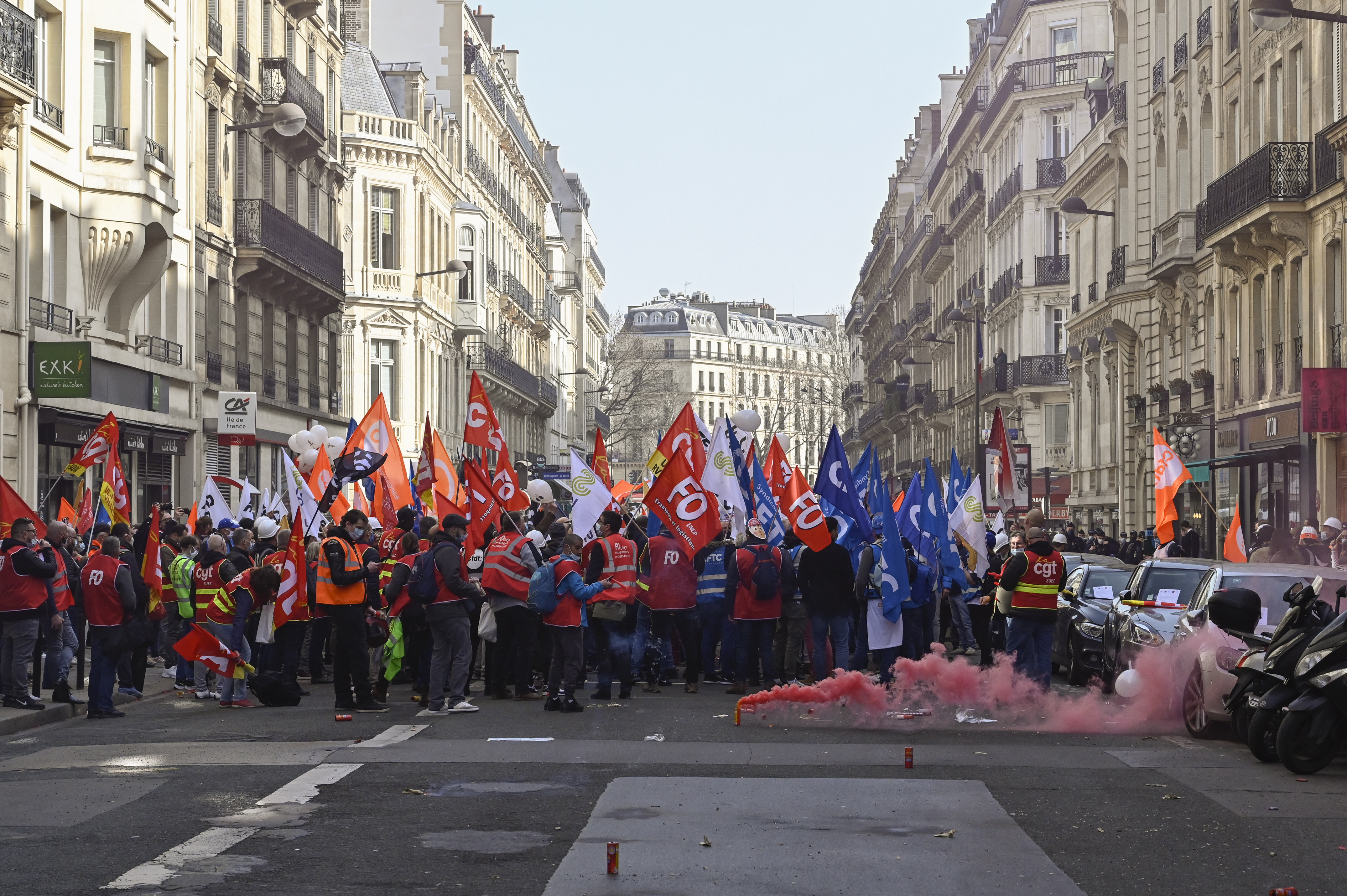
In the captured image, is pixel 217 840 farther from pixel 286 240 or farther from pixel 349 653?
pixel 286 240

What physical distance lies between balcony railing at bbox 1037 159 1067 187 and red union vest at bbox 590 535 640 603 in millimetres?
42005

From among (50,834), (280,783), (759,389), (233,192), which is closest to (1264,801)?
(280,783)

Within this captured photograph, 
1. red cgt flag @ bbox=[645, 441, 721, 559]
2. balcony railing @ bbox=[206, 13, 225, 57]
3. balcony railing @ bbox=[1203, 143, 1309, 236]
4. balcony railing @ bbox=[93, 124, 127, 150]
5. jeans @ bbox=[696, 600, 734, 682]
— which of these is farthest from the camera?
balcony railing @ bbox=[206, 13, 225, 57]

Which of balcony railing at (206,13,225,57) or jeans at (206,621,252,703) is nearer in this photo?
jeans at (206,621,252,703)

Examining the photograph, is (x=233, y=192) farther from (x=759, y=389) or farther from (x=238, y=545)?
(x=759, y=389)

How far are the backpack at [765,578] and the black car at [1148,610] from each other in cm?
304

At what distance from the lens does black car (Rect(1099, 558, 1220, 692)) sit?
572 inches

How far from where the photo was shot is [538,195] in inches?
→ 3044

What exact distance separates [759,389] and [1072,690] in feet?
483

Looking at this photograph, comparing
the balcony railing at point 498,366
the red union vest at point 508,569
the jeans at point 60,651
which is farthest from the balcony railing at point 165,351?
the balcony railing at point 498,366

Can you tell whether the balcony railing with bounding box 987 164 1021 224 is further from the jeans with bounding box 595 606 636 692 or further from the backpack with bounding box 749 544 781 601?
the jeans with bounding box 595 606 636 692

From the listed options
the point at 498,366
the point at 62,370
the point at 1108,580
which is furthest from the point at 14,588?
the point at 498,366

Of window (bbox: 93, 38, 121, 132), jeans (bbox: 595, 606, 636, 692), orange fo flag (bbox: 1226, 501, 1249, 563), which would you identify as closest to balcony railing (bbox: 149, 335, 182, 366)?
window (bbox: 93, 38, 121, 132)

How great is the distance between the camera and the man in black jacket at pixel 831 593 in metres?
16.2
